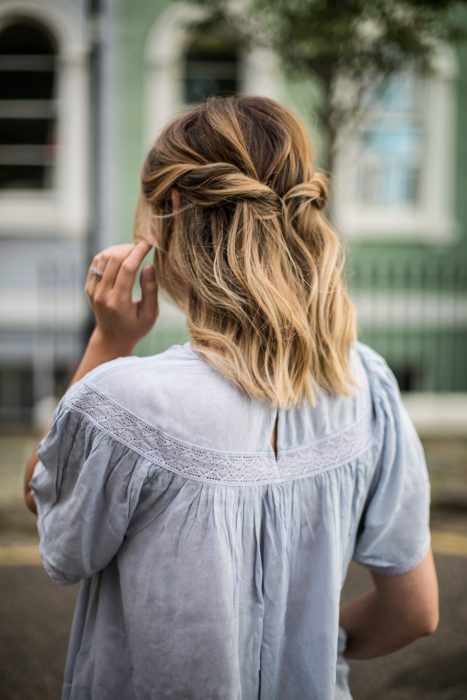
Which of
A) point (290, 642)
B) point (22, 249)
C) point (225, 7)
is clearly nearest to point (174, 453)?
point (290, 642)

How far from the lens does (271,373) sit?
1395 mm

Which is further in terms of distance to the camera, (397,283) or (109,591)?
(397,283)

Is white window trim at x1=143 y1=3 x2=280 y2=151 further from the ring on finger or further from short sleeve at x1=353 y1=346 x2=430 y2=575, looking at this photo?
short sleeve at x1=353 y1=346 x2=430 y2=575

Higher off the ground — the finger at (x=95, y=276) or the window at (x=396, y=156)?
the window at (x=396, y=156)

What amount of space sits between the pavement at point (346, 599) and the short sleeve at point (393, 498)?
1721 millimetres

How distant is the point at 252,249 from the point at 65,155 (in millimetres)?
7919

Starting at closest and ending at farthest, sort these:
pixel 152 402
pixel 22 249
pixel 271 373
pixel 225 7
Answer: pixel 152 402
pixel 271 373
pixel 225 7
pixel 22 249

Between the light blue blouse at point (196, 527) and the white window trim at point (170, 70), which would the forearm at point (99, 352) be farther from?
the white window trim at point (170, 70)

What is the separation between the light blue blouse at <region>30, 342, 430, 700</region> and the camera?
1312 mm

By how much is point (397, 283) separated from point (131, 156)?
11.0 ft

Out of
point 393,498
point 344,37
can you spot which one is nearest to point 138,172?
point 344,37

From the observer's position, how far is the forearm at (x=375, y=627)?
5.30ft

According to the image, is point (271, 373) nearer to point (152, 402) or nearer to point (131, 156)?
point (152, 402)

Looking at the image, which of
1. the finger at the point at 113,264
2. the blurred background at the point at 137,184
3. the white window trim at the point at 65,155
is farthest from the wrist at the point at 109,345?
the white window trim at the point at 65,155
